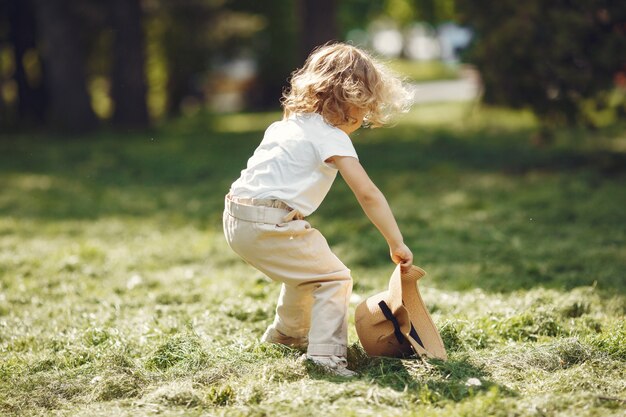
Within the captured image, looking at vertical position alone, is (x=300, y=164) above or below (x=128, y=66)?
above

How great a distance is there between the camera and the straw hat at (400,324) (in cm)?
355

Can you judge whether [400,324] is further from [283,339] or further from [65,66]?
[65,66]

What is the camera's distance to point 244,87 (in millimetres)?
27719

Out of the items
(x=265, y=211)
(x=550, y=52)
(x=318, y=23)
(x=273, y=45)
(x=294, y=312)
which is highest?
(x=318, y=23)

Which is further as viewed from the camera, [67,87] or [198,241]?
[67,87]

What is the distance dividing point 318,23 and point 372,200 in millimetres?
11535

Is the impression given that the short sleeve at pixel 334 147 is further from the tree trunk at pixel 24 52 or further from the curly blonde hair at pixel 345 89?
the tree trunk at pixel 24 52

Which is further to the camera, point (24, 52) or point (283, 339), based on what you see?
point (24, 52)

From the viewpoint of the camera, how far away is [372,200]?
3488 millimetres

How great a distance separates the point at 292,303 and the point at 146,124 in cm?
1323

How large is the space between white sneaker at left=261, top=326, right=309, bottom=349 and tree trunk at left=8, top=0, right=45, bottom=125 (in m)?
16.3

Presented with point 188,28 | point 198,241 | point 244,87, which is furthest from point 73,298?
point 244,87

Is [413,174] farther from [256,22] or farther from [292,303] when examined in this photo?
[256,22]

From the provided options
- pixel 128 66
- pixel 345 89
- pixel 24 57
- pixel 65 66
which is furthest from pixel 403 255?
pixel 24 57
